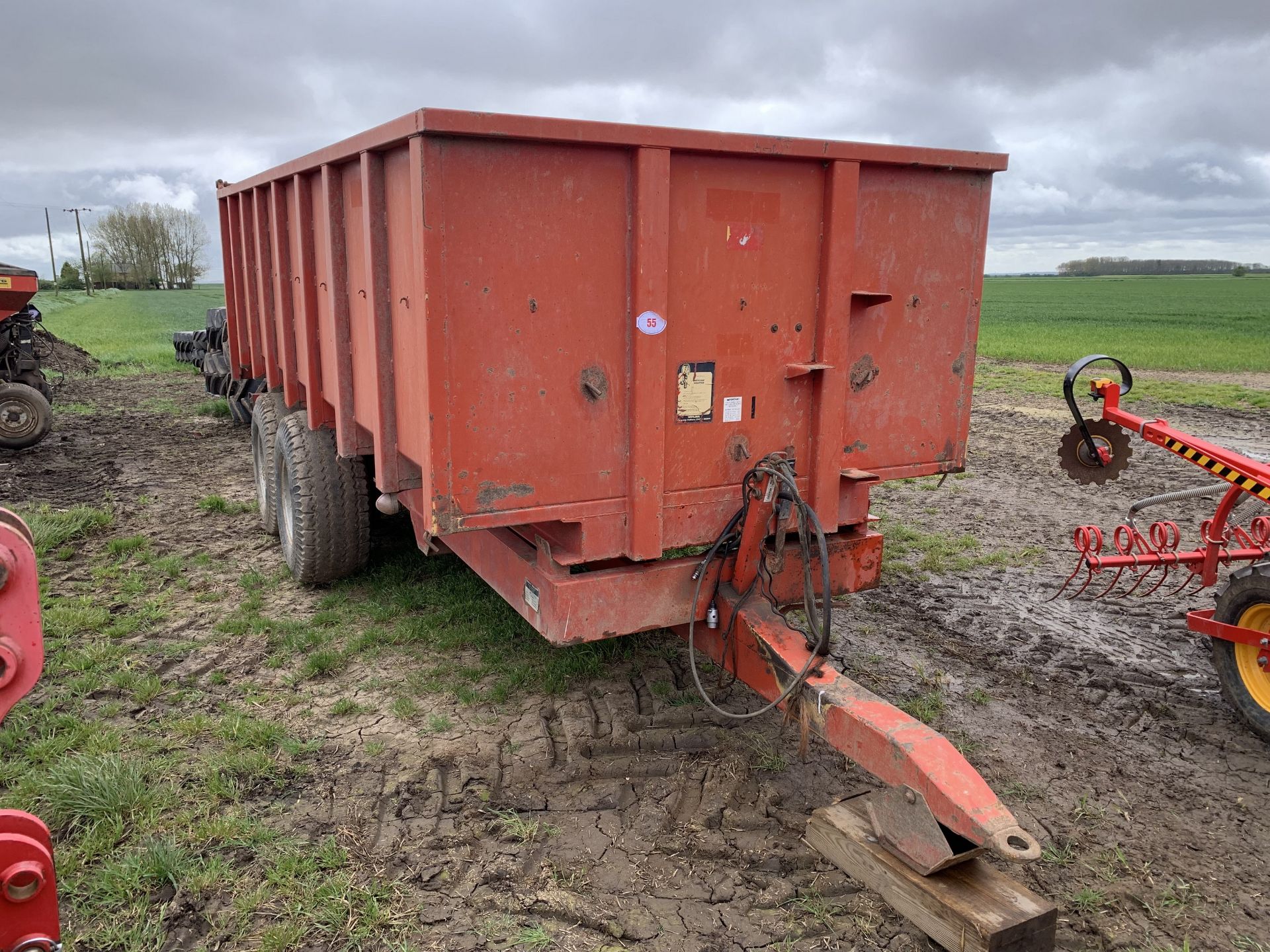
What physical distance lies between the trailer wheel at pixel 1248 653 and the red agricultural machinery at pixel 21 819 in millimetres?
4220

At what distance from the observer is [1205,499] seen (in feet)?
25.6

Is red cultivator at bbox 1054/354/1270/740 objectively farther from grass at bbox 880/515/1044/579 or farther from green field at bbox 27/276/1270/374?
green field at bbox 27/276/1270/374

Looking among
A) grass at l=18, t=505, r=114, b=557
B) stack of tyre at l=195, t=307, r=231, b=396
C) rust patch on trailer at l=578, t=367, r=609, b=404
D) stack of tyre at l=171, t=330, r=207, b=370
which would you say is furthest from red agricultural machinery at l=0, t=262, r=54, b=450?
rust patch on trailer at l=578, t=367, r=609, b=404

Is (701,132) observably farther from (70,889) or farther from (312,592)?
(312,592)

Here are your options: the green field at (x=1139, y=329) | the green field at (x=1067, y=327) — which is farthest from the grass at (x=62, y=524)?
the green field at (x=1139, y=329)

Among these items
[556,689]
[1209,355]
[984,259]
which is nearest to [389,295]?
[556,689]

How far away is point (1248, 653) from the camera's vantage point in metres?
3.99

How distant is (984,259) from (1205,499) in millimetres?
5335

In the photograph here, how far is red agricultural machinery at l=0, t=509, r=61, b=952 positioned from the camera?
1.82 meters

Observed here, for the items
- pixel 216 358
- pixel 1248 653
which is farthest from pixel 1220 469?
pixel 216 358

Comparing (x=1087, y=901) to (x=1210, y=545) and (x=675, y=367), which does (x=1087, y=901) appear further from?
(x=1210, y=545)

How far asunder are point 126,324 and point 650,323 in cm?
3493

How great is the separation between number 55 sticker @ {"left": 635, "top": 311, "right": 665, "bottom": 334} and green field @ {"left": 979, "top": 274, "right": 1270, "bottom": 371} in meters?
15.5

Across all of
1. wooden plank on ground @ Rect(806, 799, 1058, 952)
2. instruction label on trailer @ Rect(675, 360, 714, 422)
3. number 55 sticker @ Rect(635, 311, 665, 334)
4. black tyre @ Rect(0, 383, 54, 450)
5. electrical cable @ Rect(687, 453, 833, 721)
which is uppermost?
number 55 sticker @ Rect(635, 311, 665, 334)
